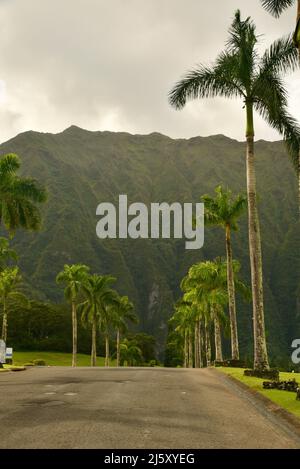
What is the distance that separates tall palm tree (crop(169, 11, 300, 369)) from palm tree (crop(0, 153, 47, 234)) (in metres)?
Result: 16.4

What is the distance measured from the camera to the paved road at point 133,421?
866cm

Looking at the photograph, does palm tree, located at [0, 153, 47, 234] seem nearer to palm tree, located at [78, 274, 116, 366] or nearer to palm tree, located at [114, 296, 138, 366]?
palm tree, located at [78, 274, 116, 366]

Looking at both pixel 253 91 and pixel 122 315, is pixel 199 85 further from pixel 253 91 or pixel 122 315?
pixel 122 315

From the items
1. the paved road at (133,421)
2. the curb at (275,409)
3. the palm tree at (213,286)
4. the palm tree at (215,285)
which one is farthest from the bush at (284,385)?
the palm tree at (213,286)

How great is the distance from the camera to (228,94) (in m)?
28.4

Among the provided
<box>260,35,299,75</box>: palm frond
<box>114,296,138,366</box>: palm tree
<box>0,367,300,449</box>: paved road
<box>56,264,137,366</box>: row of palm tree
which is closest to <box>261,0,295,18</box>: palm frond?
<box>260,35,299,75</box>: palm frond

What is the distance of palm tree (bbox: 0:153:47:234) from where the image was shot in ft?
132

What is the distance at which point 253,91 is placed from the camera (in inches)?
1083

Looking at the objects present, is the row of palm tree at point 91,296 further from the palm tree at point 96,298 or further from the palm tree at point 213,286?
the palm tree at point 213,286

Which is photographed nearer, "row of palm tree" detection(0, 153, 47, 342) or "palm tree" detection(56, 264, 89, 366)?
"row of palm tree" detection(0, 153, 47, 342)

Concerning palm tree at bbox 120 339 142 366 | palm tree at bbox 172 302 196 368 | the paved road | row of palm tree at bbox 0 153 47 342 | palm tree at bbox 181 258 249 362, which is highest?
row of palm tree at bbox 0 153 47 342

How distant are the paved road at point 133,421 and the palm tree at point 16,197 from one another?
25060mm

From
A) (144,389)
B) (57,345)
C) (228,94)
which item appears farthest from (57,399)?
(57,345)


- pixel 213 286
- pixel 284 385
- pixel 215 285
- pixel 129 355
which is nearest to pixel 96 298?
pixel 213 286
